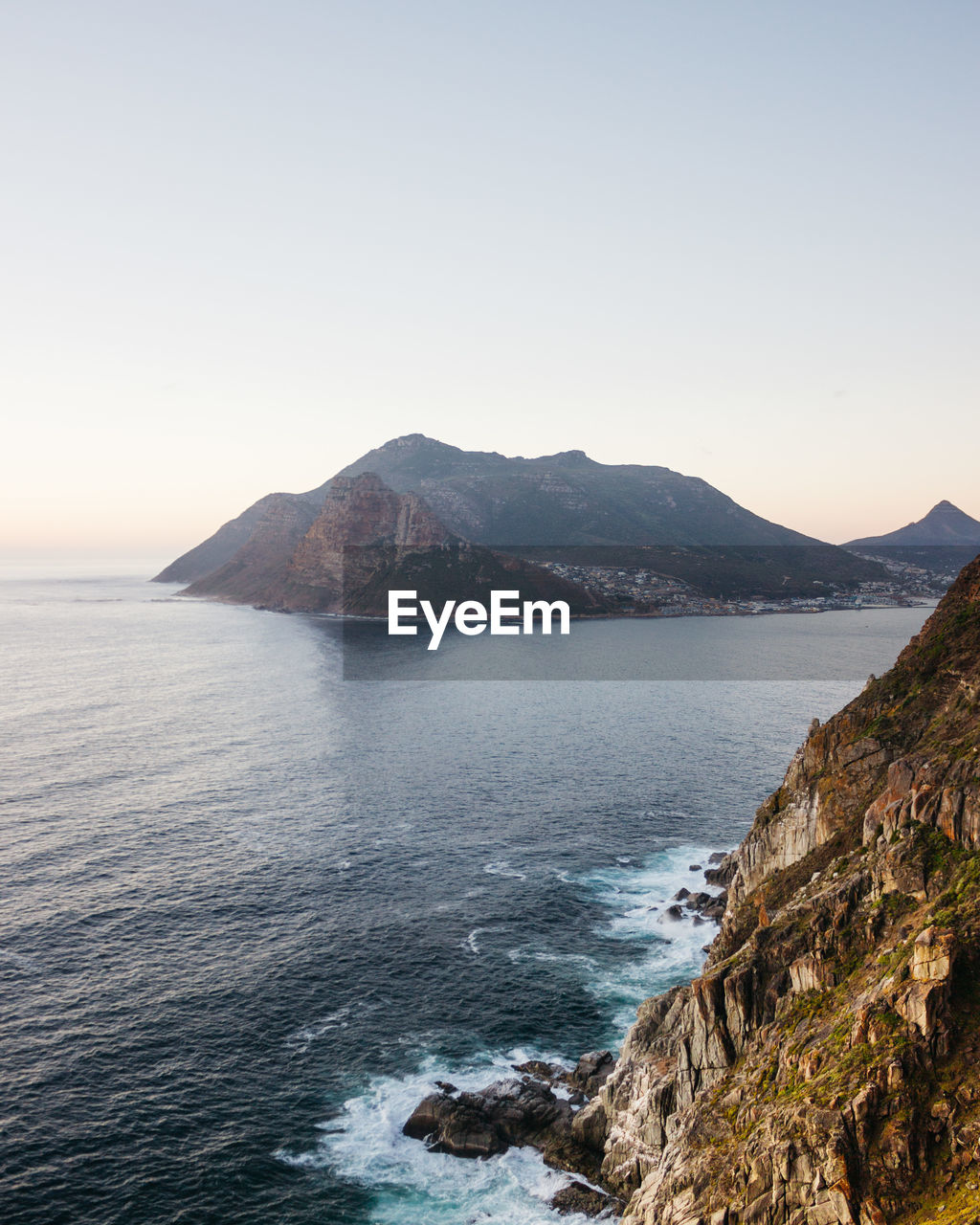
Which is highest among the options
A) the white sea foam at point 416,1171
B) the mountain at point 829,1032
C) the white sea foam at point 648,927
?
the mountain at point 829,1032

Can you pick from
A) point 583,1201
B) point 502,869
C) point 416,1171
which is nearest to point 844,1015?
point 583,1201

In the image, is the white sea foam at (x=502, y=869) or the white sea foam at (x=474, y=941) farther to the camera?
the white sea foam at (x=502, y=869)

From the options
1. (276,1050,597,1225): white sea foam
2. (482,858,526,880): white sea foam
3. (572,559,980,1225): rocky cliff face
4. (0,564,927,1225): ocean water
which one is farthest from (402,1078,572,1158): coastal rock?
(482,858,526,880): white sea foam

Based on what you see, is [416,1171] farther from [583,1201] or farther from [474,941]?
[474,941]

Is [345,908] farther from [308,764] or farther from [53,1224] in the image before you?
[308,764]

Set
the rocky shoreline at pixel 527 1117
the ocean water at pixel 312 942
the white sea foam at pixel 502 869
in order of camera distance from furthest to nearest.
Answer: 1. the white sea foam at pixel 502 869
2. the rocky shoreline at pixel 527 1117
3. the ocean water at pixel 312 942

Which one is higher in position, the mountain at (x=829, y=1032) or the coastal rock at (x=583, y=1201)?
the mountain at (x=829, y=1032)

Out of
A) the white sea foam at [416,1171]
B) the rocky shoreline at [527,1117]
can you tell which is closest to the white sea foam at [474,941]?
the rocky shoreline at [527,1117]

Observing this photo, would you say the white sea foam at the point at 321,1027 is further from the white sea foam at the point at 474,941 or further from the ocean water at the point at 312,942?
the white sea foam at the point at 474,941
